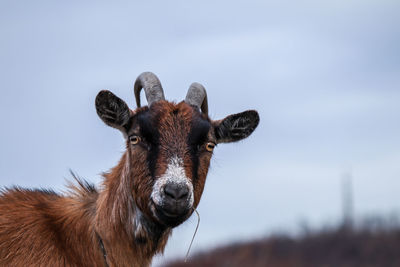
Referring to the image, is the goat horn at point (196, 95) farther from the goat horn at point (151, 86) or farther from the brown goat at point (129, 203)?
the goat horn at point (151, 86)

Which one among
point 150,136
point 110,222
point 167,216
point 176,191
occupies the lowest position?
point 110,222

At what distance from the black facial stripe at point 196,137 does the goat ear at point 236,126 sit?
1.41 ft

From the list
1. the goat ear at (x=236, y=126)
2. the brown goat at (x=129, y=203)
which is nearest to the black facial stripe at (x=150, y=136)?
the brown goat at (x=129, y=203)

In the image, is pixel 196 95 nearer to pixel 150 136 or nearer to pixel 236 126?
pixel 236 126

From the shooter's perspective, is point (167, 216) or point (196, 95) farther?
point (196, 95)

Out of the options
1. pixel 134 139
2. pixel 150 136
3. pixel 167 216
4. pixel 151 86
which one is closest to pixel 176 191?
pixel 167 216

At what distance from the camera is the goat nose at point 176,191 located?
23.2 feet

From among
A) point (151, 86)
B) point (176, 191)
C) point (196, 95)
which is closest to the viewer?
point (176, 191)

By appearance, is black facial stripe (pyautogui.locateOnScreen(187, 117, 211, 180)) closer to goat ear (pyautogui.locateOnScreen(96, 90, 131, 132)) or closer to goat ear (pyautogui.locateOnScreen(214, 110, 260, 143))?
goat ear (pyautogui.locateOnScreen(214, 110, 260, 143))

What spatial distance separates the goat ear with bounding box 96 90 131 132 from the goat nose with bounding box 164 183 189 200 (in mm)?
1232

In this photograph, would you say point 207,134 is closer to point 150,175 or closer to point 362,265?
point 150,175

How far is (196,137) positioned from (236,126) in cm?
94

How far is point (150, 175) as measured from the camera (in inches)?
295

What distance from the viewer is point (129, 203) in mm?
7758
